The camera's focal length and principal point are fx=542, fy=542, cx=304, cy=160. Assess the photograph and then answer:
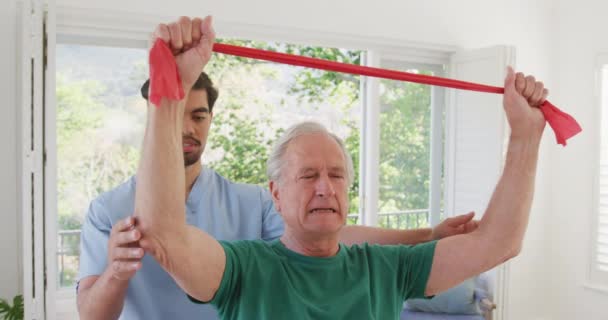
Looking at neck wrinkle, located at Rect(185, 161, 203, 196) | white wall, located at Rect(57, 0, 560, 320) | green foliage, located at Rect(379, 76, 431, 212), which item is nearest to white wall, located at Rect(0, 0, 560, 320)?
white wall, located at Rect(57, 0, 560, 320)

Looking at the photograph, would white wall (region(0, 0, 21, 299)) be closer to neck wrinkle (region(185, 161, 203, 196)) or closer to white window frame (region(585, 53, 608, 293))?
neck wrinkle (region(185, 161, 203, 196))

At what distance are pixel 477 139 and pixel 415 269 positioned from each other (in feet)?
7.70

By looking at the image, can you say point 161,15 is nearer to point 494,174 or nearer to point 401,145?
point 401,145

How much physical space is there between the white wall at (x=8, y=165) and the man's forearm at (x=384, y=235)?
1617 mm

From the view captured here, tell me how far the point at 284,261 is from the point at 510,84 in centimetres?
70

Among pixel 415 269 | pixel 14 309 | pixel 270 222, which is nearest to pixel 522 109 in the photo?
pixel 415 269

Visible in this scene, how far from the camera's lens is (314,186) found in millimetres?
1134

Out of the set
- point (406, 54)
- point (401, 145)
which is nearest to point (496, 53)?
point (406, 54)

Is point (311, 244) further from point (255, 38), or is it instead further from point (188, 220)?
point (255, 38)

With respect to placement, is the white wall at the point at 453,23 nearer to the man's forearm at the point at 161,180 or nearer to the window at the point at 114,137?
the window at the point at 114,137

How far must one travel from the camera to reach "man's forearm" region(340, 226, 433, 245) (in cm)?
147

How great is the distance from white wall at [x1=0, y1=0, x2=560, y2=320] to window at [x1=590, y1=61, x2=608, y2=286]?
0.28m

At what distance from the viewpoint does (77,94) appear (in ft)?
10.2

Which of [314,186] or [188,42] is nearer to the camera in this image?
[188,42]
